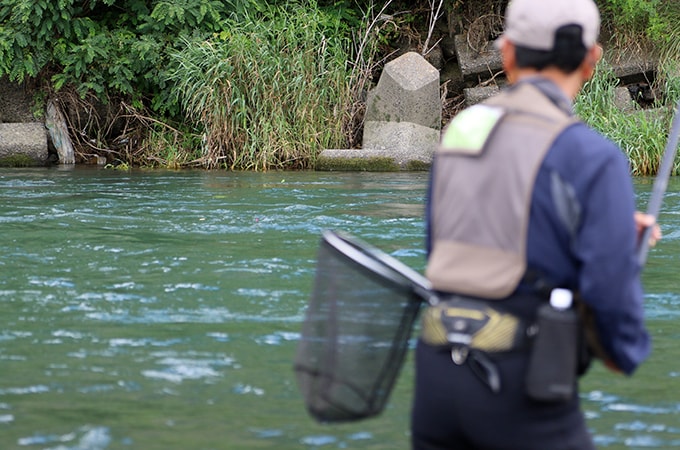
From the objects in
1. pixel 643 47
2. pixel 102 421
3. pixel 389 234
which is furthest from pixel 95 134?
pixel 102 421

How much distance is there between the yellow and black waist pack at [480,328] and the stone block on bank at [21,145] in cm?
1690

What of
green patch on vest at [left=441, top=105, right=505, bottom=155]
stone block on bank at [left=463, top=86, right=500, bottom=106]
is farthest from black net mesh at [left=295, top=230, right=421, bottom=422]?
stone block on bank at [left=463, top=86, right=500, bottom=106]

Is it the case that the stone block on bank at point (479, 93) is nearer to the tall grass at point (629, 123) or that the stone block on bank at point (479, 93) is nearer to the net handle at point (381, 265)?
the tall grass at point (629, 123)

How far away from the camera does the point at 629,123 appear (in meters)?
16.2

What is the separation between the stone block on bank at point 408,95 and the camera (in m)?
17.8

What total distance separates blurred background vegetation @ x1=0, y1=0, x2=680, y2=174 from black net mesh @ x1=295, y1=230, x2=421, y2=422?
44.6ft

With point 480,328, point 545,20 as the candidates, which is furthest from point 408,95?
point 480,328

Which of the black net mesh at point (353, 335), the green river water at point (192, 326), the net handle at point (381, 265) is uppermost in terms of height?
the net handle at point (381, 265)

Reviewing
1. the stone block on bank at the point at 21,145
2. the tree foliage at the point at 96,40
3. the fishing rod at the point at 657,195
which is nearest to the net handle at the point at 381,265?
the fishing rod at the point at 657,195

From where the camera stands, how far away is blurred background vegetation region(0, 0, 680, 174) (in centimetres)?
1766

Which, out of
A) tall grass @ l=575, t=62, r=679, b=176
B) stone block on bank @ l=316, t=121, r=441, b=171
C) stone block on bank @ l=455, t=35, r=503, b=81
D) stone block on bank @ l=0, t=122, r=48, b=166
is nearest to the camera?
tall grass @ l=575, t=62, r=679, b=176

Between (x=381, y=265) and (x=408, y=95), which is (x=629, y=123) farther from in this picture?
(x=381, y=265)

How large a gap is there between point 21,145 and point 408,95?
20.1 feet

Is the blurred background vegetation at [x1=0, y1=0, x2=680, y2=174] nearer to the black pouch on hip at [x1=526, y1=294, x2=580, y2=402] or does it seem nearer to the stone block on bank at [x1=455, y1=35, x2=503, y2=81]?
the stone block on bank at [x1=455, y1=35, x2=503, y2=81]
